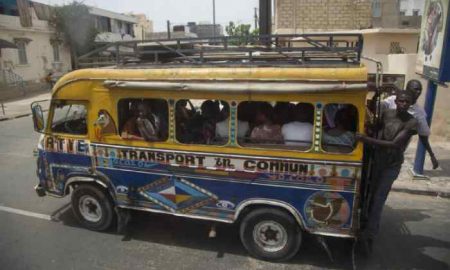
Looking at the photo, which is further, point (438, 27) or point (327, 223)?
point (438, 27)

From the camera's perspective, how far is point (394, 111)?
175 inches

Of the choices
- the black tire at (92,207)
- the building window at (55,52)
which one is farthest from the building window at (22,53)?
the black tire at (92,207)

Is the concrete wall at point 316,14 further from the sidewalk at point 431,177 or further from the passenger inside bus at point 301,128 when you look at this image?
the passenger inside bus at point 301,128

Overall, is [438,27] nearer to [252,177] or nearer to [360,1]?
[252,177]

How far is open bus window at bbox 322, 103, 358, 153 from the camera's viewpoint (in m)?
4.11

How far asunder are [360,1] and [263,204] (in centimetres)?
1843

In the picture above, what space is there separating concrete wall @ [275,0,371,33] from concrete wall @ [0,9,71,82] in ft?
53.7

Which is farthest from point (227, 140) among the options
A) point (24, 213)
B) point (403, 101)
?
point (24, 213)

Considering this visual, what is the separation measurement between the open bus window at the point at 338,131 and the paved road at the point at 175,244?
1539 millimetres

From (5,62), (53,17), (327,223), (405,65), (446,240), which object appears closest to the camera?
(327,223)

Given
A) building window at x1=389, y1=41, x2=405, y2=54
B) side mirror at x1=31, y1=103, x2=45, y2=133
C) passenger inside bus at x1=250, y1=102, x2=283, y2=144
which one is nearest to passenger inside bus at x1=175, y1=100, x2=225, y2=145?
passenger inside bus at x1=250, y1=102, x2=283, y2=144

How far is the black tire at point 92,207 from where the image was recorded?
5.34 meters

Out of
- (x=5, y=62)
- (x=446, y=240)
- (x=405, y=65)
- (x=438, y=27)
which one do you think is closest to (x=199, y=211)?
(x=446, y=240)

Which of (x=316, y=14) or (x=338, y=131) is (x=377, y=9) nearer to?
(x=316, y=14)
